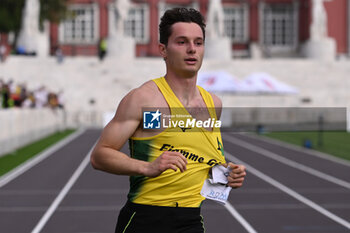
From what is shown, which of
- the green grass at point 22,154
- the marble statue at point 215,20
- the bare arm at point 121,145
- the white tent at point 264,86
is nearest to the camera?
the bare arm at point 121,145

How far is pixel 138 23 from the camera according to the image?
60.8 m

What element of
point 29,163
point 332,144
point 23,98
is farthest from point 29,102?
point 332,144

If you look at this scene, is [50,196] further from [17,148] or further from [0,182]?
[17,148]

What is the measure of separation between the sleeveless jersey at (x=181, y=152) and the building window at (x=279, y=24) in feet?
189

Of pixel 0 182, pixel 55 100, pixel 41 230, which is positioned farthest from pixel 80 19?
pixel 41 230

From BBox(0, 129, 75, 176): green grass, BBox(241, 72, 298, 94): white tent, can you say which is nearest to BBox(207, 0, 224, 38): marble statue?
BBox(241, 72, 298, 94): white tent

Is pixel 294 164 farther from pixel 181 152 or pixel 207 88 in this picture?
pixel 181 152

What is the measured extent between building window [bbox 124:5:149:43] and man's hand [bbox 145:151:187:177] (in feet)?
189

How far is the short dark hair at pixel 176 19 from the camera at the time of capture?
11.0ft

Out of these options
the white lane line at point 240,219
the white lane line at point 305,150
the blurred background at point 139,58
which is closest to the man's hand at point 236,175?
the white lane line at point 240,219

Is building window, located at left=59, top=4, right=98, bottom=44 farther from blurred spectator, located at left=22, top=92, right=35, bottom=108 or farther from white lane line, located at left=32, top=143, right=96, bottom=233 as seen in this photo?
white lane line, located at left=32, top=143, right=96, bottom=233

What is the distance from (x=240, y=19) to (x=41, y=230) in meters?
53.7

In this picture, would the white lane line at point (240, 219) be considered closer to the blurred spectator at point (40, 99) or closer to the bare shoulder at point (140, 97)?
the bare shoulder at point (140, 97)

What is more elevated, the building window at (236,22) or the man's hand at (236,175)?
the building window at (236,22)
